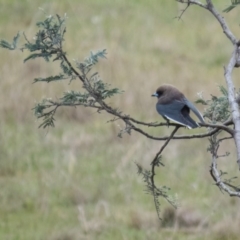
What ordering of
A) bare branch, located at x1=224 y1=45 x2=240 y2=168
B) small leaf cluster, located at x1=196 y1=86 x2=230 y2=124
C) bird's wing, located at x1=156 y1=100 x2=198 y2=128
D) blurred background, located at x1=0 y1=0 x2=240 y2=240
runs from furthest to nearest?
blurred background, located at x1=0 y1=0 x2=240 y2=240
bird's wing, located at x1=156 y1=100 x2=198 y2=128
small leaf cluster, located at x1=196 y1=86 x2=230 y2=124
bare branch, located at x1=224 y1=45 x2=240 y2=168

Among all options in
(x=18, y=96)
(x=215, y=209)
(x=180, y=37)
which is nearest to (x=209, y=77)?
(x=180, y=37)

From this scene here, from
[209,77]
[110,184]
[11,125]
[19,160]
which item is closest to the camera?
[110,184]

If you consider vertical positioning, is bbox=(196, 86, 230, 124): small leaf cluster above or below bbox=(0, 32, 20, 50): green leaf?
below

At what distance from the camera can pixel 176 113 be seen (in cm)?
272

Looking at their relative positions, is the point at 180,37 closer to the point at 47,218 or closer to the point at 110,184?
the point at 110,184

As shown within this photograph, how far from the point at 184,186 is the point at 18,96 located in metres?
2.44

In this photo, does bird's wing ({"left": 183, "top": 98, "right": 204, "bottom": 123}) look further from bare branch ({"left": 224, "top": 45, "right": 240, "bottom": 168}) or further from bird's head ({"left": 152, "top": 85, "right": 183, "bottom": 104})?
bare branch ({"left": 224, "top": 45, "right": 240, "bottom": 168})

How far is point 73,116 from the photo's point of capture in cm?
859

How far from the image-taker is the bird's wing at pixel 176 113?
2.57m

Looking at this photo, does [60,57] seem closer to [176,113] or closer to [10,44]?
[10,44]

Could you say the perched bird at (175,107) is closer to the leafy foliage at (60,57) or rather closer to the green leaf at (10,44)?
the leafy foliage at (60,57)

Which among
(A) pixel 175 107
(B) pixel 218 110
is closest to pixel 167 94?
(A) pixel 175 107

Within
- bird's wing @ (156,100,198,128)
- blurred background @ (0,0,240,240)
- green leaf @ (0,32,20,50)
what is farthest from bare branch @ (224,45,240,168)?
blurred background @ (0,0,240,240)

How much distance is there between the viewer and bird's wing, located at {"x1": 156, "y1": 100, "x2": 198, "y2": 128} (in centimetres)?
257
